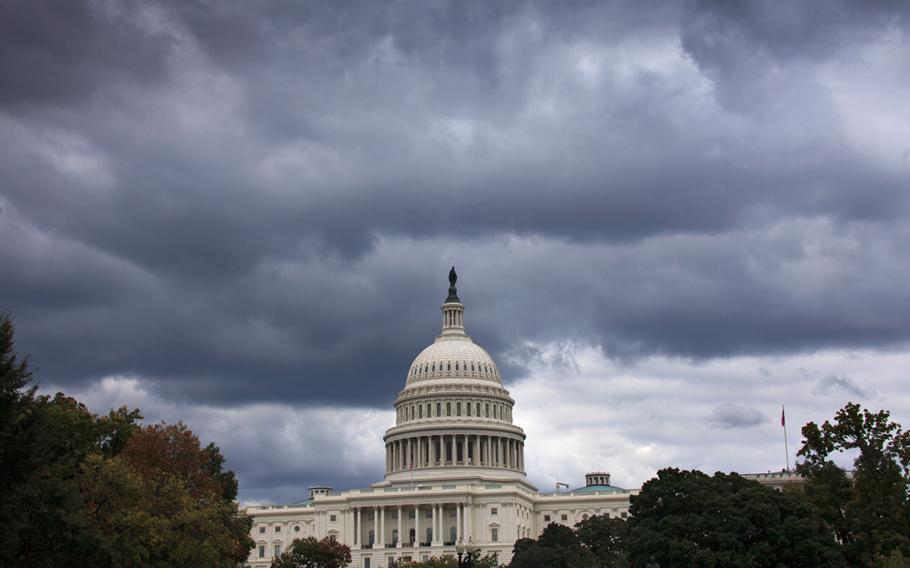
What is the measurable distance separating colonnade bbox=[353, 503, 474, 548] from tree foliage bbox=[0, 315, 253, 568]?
3451 inches

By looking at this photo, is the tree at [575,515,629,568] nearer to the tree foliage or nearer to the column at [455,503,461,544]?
the column at [455,503,461,544]

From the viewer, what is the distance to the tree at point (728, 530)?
9419cm

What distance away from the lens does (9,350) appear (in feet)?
178

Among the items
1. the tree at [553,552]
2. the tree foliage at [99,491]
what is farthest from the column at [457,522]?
the tree foliage at [99,491]

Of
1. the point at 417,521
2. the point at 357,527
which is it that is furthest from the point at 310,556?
the point at 417,521

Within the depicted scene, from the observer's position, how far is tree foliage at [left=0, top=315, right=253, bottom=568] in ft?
175

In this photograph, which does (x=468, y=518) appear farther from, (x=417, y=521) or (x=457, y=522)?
(x=417, y=521)

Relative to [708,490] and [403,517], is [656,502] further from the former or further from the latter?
[403,517]

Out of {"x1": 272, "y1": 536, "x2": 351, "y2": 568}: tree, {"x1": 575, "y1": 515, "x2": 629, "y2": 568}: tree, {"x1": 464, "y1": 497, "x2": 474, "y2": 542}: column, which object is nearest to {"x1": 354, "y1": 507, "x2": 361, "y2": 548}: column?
{"x1": 464, "y1": 497, "x2": 474, "y2": 542}: column

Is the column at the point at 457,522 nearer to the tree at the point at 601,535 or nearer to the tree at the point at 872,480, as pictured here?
the tree at the point at 601,535

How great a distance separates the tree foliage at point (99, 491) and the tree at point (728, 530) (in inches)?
1255

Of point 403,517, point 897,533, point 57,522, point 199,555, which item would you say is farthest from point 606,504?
point 57,522

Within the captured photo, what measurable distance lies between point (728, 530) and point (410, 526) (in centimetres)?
10152

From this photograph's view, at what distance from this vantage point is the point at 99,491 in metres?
68.7
